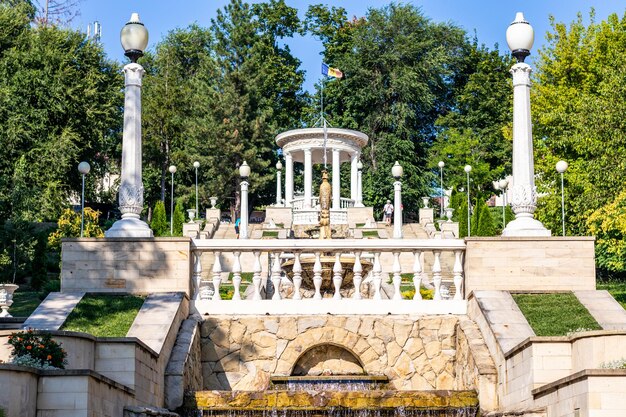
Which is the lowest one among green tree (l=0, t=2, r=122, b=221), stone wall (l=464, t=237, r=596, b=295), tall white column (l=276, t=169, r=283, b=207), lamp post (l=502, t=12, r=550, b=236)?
stone wall (l=464, t=237, r=596, b=295)

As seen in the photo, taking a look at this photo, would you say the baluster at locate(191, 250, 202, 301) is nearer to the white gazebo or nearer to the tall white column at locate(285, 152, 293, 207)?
the white gazebo

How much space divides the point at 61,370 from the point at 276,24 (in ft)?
195

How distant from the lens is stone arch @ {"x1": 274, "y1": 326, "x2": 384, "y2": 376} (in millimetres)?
15445

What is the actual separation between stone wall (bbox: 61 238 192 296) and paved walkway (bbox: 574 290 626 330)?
5.79 m

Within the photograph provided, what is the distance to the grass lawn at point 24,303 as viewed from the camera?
23.1 metres

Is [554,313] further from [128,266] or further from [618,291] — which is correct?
[618,291]

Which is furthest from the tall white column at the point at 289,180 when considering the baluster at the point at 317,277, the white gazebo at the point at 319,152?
the baluster at the point at 317,277

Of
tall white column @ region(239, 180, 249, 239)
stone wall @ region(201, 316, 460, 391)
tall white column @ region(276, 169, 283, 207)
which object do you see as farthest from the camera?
tall white column @ region(276, 169, 283, 207)

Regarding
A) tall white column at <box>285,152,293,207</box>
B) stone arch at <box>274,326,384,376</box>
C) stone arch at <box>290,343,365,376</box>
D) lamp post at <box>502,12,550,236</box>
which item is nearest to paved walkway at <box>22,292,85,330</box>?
stone arch at <box>274,326,384,376</box>

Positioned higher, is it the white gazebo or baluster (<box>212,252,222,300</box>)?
the white gazebo

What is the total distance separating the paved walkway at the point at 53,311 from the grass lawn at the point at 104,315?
0.09m

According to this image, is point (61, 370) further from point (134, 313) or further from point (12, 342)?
point (134, 313)

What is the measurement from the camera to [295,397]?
12914mm

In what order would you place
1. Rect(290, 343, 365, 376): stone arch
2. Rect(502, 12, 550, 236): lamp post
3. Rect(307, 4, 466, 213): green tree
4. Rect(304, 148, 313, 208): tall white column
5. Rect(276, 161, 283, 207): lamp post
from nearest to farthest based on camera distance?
Rect(290, 343, 365, 376): stone arch < Rect(502, 12, 550, 236): lamp post < Rect(304, 148, 313, 208): tall white column < Rect(276, 161, 283, 207): lamp post < Rect(307, 4, 466, 213): green tree
